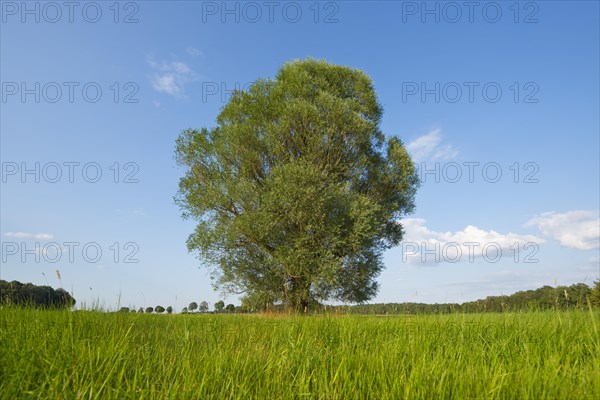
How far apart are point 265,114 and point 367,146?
6.48 m

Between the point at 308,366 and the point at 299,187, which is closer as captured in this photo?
the point at 308,366

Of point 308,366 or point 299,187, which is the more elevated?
point 299,187

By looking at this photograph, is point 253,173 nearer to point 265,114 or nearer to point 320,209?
point 265,114

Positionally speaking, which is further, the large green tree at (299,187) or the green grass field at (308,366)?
the large green tree at (299,187)

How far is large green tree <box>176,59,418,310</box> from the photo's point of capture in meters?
21.1

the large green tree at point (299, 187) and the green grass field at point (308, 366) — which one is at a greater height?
the large green tree at point (299, 187)

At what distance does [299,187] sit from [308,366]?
1651 cm

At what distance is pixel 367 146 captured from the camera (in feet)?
81.6

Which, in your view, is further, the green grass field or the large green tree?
the large green tree

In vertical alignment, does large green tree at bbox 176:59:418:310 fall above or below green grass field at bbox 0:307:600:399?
above

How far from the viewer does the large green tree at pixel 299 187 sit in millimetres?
21094

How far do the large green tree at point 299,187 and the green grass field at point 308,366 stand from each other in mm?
14352

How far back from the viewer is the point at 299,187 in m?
20.8

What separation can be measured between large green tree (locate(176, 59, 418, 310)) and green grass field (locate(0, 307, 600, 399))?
47.1 ft
